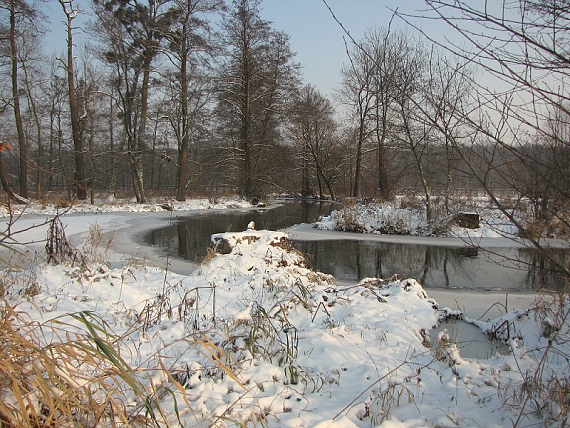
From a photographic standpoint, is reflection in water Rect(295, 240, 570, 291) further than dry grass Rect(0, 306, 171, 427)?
Yes

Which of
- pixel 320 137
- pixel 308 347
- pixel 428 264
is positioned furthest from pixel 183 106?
pixel 308 347

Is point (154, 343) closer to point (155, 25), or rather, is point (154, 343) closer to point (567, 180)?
point (567, 180)

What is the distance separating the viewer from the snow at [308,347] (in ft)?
6.99

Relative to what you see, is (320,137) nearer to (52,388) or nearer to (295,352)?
(295,352)

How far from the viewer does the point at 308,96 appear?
3247 cm

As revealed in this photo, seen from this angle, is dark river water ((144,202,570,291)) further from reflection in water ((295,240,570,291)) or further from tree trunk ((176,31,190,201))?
tree trunk ((176,31,190,201))

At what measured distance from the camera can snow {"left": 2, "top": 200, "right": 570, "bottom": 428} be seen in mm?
2131

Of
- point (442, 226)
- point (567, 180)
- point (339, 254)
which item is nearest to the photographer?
point (567, 180)

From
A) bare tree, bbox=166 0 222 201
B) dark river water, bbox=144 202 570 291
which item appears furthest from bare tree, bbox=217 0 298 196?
dark river water, bbox=144 202 570 291

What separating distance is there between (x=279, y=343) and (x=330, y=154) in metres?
29.1

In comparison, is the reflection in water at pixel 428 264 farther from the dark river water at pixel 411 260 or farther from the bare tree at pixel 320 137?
the bare tree at pixel 320 137

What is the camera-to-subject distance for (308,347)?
3070 mm

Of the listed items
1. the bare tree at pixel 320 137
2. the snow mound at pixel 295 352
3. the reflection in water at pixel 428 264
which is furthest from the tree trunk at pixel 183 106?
the snow mound at pixel 295 352

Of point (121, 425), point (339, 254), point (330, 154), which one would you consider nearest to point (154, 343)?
point (121, 425)
